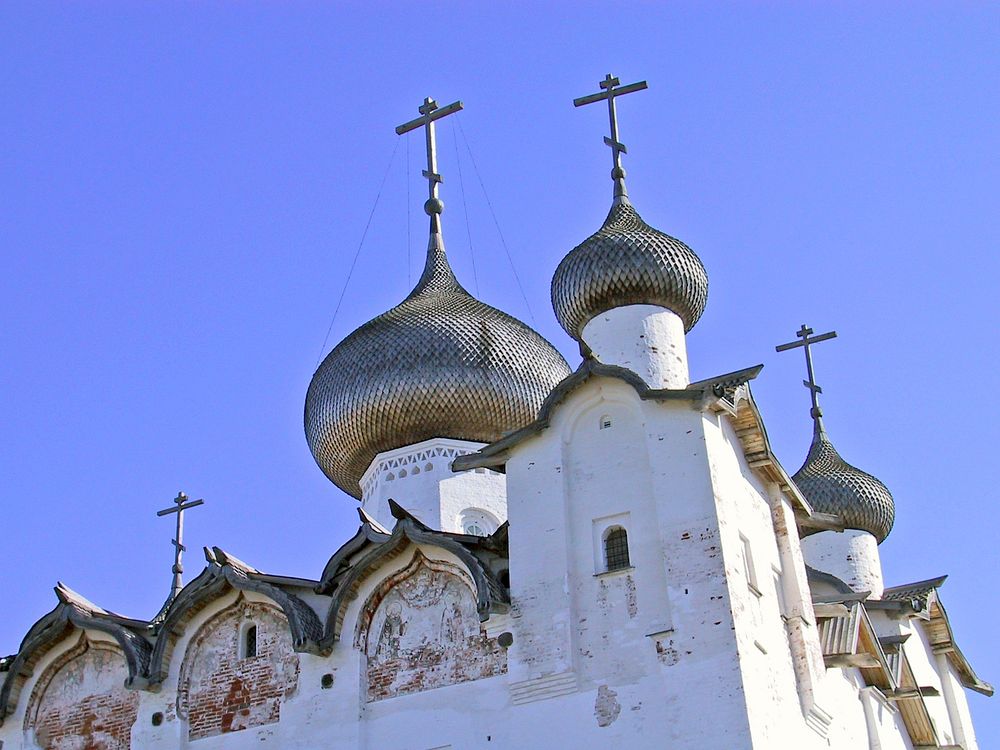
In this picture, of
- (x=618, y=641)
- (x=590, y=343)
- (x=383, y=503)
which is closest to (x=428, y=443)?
(x=383, y=503)

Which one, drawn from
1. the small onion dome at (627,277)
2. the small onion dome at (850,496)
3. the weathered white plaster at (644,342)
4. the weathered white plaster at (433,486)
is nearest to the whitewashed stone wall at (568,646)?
the weathered white plaster at (644,342)

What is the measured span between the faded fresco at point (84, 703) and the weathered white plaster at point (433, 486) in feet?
9.26

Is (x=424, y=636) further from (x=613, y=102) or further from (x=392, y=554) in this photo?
(x=613, y=102)

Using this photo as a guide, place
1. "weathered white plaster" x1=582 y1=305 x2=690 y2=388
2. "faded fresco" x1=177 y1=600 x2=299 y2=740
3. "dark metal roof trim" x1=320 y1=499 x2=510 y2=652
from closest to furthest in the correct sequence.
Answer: "dark metal roof trim" x1=320 y1=499 x2=510 y2=652, "faded fresco" x1=177 y1=600 x2=299 y2=740, "weathered white plaster" x1=582 y1=305 x2=690 y2=388

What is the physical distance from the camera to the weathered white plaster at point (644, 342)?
42.8 ft

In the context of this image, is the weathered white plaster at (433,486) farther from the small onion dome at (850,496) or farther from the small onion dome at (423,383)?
the small onion dome at (850,496)

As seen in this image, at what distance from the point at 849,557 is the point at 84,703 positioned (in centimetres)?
808

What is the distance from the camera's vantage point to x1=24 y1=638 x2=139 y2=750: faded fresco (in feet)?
42.4

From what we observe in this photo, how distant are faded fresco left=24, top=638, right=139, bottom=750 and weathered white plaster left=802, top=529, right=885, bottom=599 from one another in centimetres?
736

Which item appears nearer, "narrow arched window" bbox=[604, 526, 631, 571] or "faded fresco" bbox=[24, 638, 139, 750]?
"narrow arched window" bbox=[604, 526, 631, 571]

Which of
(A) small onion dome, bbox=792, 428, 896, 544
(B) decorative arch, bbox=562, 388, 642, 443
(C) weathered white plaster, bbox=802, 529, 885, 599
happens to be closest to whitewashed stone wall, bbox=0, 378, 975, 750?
(B) decorative arch, bbox=562, 388, 642, 443

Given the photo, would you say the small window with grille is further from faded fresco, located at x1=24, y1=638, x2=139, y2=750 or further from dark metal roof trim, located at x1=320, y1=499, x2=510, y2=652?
faded fresco, located at x1=24, y1=638, x2=139, y2=750

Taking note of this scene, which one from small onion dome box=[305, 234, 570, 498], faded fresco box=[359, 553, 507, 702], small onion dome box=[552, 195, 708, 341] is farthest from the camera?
small onion dome box=[305, 234, 570, 498]

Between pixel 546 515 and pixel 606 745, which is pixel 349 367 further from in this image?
pixel 606 745
